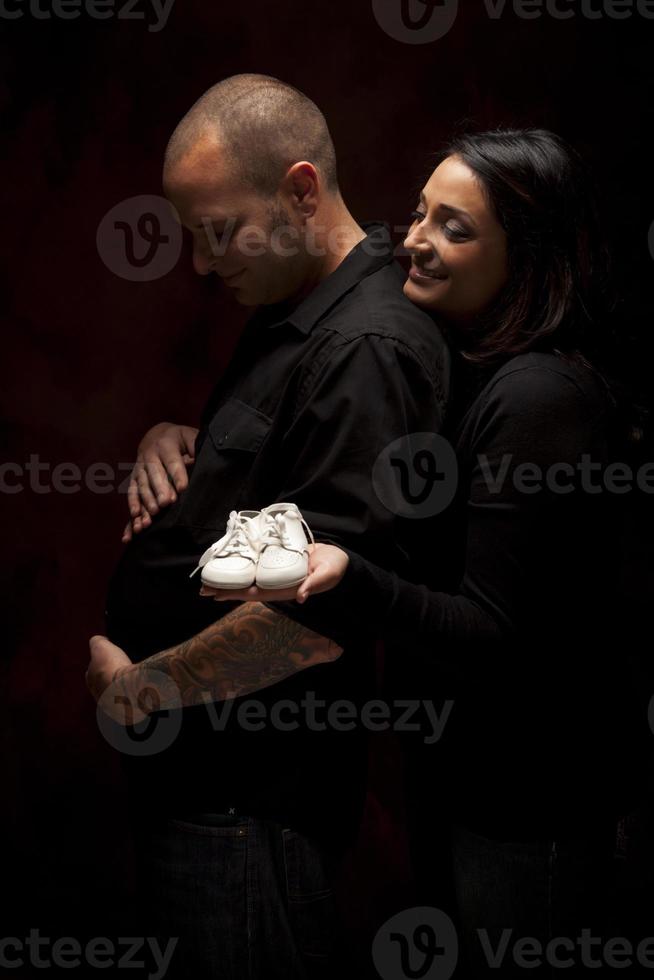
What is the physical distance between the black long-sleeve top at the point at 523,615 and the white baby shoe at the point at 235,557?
0.11m

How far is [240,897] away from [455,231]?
39.6 inches

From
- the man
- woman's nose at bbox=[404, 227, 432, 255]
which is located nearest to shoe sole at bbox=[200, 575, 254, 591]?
the man

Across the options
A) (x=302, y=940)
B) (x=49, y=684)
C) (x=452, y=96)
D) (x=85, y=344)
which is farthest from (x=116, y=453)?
(x=302, y=940)

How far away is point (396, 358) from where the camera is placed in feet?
5.23

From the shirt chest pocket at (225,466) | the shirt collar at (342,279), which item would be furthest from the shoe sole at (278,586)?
the shirt collar at (342,279)

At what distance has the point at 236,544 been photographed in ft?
4.74

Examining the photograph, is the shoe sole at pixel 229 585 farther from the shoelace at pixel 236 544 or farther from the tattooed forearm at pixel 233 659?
the tattooed forearm at pixel 233 659

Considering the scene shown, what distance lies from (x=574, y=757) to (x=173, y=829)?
0.61 meters

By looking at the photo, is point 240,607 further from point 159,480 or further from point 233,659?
point 159,480

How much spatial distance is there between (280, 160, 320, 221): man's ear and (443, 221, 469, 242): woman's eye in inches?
8.9

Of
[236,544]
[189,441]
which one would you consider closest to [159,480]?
[189,441]

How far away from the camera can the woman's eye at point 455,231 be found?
1.62 meters

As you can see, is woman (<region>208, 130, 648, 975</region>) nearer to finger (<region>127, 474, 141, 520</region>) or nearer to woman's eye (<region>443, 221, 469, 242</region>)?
woman's eye (<region>443, 221, 469, 242</region>)

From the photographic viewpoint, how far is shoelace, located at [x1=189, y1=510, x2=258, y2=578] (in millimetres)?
1430
